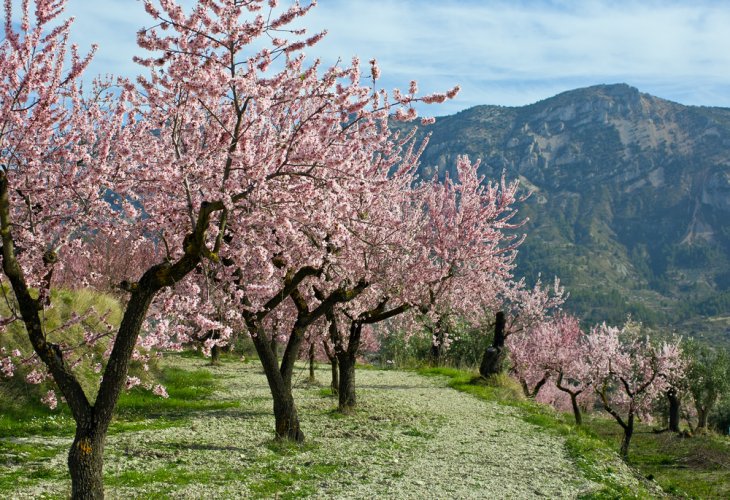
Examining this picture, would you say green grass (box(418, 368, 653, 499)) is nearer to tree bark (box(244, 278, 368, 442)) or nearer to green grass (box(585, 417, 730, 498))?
green grass (box(585, 417, 730, 498))

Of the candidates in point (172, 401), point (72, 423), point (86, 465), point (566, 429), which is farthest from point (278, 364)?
point (566, 429)

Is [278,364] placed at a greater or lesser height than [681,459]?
greater

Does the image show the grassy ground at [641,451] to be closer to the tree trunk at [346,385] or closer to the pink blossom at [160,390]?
the tree trunk at [346,385]

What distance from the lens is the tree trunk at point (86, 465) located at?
7.19 metres

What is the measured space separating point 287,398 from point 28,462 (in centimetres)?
486

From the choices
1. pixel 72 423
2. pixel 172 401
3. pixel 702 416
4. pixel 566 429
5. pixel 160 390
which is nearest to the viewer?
pixel 160 390

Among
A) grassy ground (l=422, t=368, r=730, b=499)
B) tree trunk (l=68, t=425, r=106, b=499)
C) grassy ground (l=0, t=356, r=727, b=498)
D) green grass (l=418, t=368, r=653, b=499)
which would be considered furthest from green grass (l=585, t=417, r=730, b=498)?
tree trunk (l=68, t=425, r=106, b=499)

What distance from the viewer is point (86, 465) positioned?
7.20 meters

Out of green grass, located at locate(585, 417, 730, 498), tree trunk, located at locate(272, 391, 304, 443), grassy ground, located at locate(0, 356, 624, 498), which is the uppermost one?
tree trunk, located at locate(272, 391, 304, 443)

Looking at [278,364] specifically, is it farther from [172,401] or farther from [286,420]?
[172,401]

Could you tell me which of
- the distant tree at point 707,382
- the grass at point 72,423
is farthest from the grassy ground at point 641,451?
the grass at point 72,423

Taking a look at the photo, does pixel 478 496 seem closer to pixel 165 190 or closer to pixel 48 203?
pixel 165 190

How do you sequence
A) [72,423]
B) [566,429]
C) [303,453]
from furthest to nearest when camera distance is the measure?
[566,429], [72,423], [303,453]

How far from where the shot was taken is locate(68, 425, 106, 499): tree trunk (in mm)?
7188
